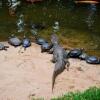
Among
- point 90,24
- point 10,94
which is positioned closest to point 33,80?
point 10,94

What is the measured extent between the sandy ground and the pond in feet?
4.55

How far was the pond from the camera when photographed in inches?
417

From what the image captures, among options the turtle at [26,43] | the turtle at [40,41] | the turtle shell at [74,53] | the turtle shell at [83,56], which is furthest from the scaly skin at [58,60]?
the turtle at [26,43]

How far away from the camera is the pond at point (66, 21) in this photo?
34.8 feet

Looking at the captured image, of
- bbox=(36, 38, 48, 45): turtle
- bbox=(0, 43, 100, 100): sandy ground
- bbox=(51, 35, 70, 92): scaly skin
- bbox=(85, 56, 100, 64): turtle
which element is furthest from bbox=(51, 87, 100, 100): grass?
bbox=(36, 38, 48, 45): turtle

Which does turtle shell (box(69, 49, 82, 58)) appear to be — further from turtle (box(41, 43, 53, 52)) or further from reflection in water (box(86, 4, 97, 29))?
reflection in water (box(86, 4, 97, 29))

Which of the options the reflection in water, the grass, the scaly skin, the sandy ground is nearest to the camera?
the grass

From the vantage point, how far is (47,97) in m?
7.02

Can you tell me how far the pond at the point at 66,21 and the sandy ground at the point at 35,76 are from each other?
54.6 inches

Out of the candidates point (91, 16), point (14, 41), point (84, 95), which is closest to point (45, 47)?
point (14, 41)

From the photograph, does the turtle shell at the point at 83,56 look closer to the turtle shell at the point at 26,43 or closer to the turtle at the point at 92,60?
the turtle at the point at 92,60

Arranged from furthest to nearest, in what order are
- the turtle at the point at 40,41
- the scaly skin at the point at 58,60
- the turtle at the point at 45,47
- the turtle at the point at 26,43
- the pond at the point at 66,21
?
the pond at the point at 66,21 → the turtle at the point at 40,41 → the turtle at the point at 26,43 → the turtle at the point at 45,47 → the scaly skin at the point at 58,60

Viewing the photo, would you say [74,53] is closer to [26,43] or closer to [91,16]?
[26,43]

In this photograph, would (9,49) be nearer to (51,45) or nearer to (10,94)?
(51,45)
